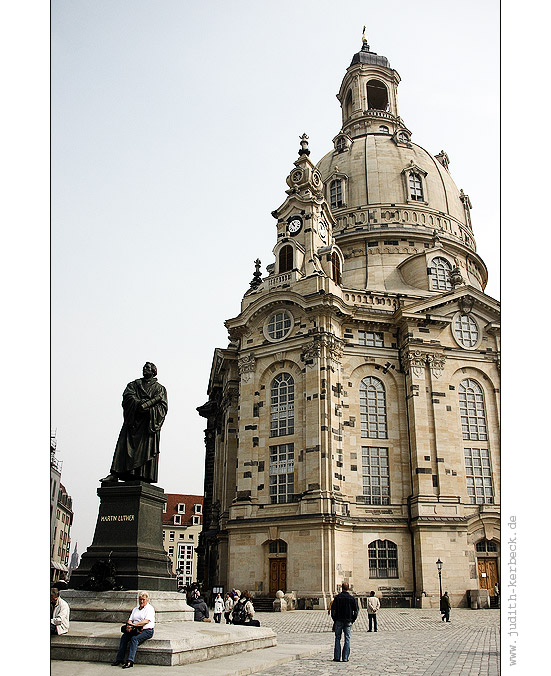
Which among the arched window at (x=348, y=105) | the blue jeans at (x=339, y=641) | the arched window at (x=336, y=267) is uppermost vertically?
the arched window at (x=348, y=105)

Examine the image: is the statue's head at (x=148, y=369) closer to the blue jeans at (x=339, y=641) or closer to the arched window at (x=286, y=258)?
the blue jeans at (x=339, y=641)

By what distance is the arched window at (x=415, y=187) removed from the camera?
5725cm

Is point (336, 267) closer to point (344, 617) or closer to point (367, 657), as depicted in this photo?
point (344, 617)

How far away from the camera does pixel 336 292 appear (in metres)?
42.7

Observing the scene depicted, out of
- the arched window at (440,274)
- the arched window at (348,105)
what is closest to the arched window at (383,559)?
the arched window at (440,274)

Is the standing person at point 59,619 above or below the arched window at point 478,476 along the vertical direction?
below

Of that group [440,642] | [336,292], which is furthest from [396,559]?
[440,642]

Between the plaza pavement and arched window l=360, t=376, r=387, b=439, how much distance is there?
16.8m

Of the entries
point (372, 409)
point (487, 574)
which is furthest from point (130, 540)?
point (487, 574)

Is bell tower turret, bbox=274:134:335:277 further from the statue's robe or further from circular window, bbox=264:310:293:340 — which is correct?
the statue's robe

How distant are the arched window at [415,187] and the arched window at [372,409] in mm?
21963

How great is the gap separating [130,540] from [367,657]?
19.5 ft

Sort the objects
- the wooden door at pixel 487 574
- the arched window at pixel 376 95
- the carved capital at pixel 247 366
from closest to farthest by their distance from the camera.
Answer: the wooden door at pixel 487 574, the carved capital at pixel 247 366, the arched window at pixel 376 95
